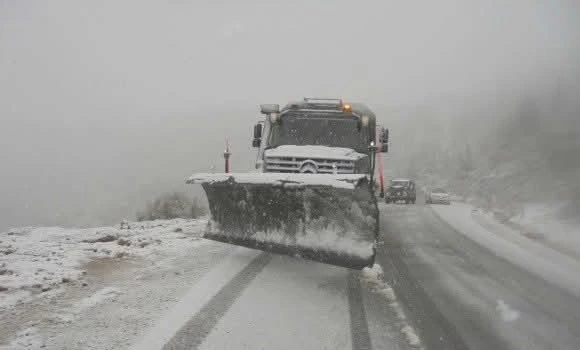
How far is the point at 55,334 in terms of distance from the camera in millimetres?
3760

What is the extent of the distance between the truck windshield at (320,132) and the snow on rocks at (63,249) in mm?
2580

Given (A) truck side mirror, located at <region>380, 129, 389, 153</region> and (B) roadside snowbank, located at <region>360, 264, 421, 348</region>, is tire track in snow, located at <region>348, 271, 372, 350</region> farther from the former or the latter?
(A) truck side mirror, located at <region>380, 129, 389, 153</region>

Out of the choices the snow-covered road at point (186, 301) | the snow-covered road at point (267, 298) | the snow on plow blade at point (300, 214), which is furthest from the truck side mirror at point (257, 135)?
the snow on plow blade at point (300, 214)

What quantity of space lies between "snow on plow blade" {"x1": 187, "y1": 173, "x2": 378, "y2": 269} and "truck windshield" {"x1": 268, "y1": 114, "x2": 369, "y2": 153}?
104 inches

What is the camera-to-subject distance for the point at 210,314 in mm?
4328

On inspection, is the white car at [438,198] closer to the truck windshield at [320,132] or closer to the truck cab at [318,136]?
the truck cab at [318,136]

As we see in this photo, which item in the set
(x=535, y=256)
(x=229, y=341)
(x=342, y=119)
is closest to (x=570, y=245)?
(x=535, y=256)

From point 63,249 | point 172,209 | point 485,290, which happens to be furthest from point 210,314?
point 172,209

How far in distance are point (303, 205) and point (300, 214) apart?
133 mm

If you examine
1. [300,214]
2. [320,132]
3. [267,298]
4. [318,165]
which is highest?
[320,132]

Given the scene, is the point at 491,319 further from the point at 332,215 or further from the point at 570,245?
the point at 570,245

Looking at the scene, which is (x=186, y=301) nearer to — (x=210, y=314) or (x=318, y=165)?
(x=210, y=314)

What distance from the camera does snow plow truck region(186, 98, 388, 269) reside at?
536cm

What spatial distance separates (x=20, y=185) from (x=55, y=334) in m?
227
